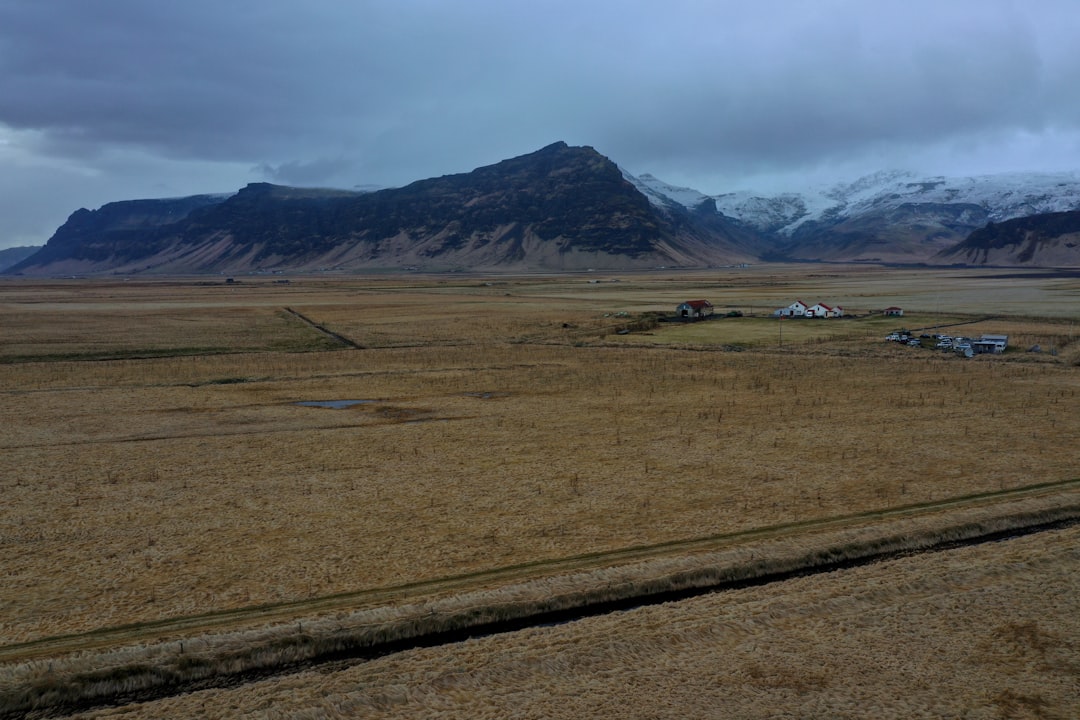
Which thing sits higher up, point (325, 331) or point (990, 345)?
point (325, 331)

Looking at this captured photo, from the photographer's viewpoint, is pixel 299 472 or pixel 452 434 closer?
pixel 299 472

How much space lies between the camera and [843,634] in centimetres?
1320

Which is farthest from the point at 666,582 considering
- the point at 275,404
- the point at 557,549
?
the point at 275,404

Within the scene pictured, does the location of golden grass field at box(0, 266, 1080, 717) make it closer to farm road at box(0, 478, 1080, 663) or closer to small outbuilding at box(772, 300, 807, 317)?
farm road at box(0, 478, 1080, 663)

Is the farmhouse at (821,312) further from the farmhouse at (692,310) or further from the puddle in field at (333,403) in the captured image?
the puddle in field at (333,403)


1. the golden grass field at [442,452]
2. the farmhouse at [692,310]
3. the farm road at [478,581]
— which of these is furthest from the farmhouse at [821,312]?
the farm road at [478,581]

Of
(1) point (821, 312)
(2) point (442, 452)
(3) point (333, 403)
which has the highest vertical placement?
(1) point (821, 312)

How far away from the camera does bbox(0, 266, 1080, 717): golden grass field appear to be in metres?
16.4

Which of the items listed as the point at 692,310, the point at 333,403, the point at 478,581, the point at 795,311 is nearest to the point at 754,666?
the point at 478,581

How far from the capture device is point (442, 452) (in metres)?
25.4

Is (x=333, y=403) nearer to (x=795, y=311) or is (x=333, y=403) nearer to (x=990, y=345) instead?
(x=990, y=345)

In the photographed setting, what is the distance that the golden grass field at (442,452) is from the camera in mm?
16422

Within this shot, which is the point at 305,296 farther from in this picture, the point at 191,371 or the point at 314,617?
the point at 314,617

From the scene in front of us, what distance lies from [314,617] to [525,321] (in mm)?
60909
